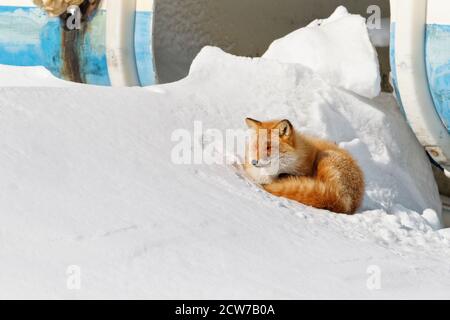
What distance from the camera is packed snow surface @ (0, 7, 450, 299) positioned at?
9.09ft

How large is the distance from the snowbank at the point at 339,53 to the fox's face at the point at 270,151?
91cm

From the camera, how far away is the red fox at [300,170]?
383 centimetres

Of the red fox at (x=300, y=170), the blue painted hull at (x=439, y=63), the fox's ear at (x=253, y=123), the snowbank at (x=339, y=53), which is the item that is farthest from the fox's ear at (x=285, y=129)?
the blue painted hull at (x=439, y=63)

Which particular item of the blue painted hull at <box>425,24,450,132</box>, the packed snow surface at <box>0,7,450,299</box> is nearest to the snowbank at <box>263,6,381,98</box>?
the packed snow surface at <box>0,7,450,299</box>

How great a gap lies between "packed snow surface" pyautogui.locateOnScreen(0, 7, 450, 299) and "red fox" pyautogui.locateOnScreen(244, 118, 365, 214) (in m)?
0.10

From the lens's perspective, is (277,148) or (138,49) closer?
(277,148)

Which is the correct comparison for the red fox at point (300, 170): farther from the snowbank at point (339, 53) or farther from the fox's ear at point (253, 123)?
the snowbank at point (339, 53)

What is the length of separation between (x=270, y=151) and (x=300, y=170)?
167 mm

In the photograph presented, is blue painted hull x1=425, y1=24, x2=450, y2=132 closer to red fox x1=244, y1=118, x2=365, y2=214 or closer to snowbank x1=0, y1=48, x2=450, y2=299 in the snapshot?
snowbank x1=0, y1=48, x2=450, y2=299

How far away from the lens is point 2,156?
3.40m

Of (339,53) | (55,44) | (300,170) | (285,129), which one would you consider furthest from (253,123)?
(55,44)

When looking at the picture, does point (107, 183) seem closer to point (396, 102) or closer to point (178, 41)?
point (396, 102)

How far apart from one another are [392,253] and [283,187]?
2.15 ft
